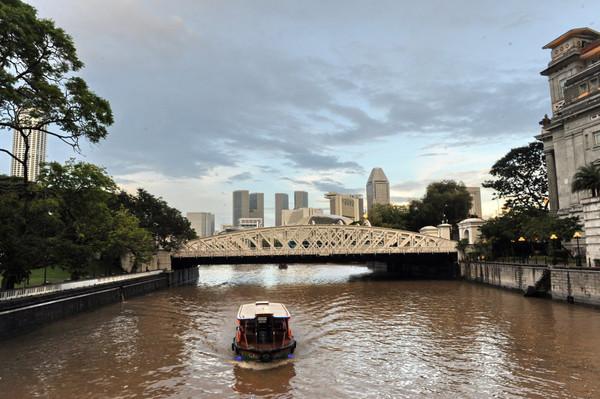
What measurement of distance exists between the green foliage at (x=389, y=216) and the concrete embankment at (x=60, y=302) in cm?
6542

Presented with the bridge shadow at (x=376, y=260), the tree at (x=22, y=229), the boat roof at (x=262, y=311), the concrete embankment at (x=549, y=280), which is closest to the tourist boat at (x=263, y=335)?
the boat roof at (x=262, y=311)

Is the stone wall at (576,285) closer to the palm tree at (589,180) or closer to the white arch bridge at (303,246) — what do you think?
the palm tree at (589,180)

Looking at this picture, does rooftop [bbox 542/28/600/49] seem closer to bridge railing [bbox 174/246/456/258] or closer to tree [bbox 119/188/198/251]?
bridge railing [bbox 174/246/456/258]

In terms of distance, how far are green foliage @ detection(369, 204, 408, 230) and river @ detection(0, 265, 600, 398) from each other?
65.4 m

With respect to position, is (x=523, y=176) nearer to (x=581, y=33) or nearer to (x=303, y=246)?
(x=581, y=33)

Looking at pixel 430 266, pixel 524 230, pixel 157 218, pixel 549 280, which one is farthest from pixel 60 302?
pixel 430 266

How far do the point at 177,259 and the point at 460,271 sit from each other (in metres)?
48.9

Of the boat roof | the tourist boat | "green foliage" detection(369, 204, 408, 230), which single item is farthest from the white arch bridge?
the tourist boat

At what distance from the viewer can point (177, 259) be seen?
70.9 m

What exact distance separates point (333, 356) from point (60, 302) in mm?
23305

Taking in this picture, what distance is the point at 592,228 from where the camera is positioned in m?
39.5

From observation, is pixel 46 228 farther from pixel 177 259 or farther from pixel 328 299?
pixel 177 259

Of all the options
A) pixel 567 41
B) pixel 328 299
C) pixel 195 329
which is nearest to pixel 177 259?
pixel 328 299

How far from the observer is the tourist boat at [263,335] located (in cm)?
2044
